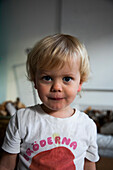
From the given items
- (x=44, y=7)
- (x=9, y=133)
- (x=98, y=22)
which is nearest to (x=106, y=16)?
(x=98, y=22)

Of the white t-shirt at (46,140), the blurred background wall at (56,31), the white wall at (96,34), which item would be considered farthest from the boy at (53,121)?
the white wall at (96,34)

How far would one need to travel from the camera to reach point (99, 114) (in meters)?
2.19

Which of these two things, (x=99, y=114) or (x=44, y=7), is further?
(x=44, y=7)

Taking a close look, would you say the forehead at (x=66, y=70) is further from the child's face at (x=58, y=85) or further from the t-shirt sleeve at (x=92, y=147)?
the t-shirt sleeve at (x=92, y=147)

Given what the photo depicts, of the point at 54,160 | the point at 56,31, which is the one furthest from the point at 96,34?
the point at 54,160

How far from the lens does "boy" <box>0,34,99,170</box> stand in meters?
0.54

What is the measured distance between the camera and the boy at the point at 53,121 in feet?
1.77

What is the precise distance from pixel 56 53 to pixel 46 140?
28cm

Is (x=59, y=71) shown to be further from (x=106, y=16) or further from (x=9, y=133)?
(x=106, y=16)

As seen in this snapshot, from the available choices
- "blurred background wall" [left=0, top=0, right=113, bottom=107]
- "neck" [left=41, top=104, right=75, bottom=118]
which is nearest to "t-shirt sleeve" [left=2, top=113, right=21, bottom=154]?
"neck" [left=41, top=104, right=75, bottom=118]

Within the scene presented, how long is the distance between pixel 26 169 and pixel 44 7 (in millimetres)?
2742

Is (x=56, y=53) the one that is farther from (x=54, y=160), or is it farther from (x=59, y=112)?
(x=54, y=160)

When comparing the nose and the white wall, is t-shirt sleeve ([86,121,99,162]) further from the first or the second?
the white wall

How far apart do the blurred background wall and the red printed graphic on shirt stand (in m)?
1.98
